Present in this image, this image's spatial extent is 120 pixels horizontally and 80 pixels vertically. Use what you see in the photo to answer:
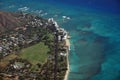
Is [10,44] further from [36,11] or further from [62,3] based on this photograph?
[62,3]

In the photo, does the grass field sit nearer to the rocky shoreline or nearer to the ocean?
the rocky shoreline

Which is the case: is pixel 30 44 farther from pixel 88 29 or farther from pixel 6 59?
pixel 88 29

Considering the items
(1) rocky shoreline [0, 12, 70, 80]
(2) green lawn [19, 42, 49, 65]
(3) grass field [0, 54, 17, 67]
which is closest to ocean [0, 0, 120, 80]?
(1) rocky shoreline [0, 12, 70, 80]

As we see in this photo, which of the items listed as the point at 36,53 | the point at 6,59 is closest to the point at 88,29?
the point at 36,53

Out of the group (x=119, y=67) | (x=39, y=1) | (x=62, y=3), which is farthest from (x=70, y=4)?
(x=119, y=67)

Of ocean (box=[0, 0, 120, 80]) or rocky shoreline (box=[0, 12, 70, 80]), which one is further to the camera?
ocean (box=[0, 0, 120, 80])

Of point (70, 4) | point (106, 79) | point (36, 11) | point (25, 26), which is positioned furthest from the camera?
point (70, 4)
